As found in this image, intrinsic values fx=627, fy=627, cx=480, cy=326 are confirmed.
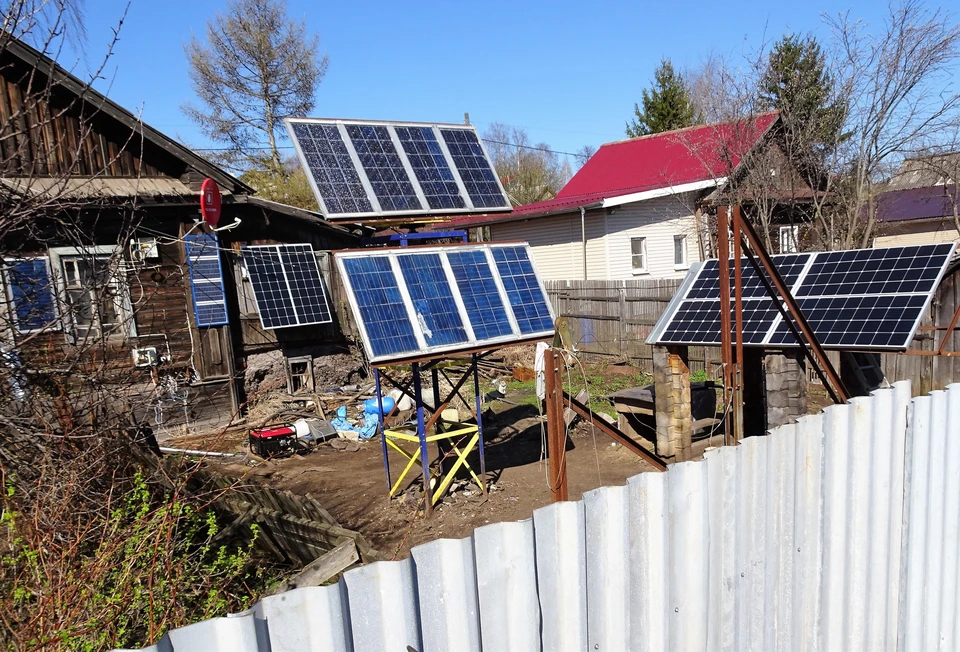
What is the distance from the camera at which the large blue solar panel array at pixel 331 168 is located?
847 centimetres

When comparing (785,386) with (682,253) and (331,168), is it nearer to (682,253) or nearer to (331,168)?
(331,168)

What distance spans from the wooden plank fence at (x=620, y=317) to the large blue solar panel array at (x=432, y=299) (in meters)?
8.61

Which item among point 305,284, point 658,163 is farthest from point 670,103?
point 305,284

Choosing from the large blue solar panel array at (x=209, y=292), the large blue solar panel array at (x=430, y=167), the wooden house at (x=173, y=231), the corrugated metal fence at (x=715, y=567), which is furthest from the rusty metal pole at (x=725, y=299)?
the large blue solar panel array at (x=209, y=292)

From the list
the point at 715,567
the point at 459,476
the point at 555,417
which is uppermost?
the point at 555,417

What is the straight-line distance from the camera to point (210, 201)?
480 inches

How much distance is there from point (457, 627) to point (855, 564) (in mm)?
2620

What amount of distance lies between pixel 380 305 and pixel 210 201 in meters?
6.20

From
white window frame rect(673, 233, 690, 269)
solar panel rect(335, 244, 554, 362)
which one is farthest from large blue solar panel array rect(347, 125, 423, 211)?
white window frame rect(673, 233, 690, 269)

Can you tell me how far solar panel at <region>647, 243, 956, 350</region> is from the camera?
7406 mm

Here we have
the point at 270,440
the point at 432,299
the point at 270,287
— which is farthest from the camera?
the point at 270,287

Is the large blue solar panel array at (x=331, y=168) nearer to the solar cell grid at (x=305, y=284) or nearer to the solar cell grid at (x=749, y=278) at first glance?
the solar cell grid at (x=749, y=278)

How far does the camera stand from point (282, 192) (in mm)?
29188

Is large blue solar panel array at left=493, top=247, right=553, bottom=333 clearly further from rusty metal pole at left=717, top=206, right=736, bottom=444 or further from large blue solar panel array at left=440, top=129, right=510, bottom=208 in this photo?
rusty metal pole at left=717, top=206, right=736, bottom=444
